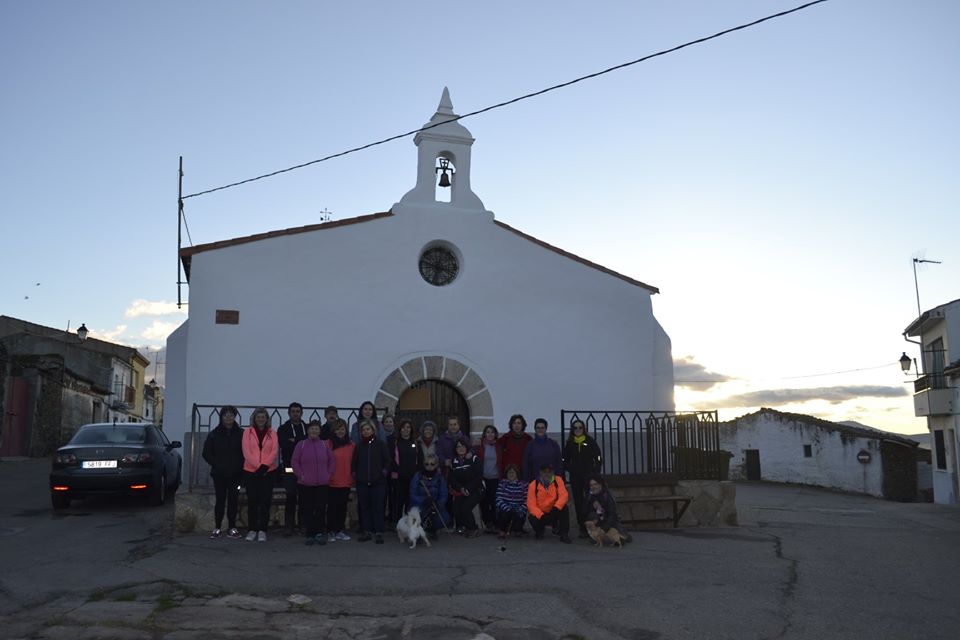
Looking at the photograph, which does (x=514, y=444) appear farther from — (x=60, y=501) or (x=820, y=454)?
(x=820, y=454)

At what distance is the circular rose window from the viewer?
13.7m

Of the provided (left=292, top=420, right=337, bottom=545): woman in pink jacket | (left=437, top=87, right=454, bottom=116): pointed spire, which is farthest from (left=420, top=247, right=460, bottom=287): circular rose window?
(left=292, top=420, right=337, bottom=545): woman in pink jacket

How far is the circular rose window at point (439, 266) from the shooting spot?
13688mm

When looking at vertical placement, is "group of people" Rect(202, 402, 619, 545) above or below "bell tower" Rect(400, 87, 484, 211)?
below

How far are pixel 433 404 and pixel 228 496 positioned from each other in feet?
14.8

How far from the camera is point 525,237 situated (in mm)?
14141

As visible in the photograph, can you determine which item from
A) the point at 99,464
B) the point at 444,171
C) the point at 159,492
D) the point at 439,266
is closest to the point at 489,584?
the point at 99,464

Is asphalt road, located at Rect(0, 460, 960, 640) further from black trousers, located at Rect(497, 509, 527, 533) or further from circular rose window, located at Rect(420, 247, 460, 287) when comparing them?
circular rose window, located at Rect(420, 247, 460, 287)

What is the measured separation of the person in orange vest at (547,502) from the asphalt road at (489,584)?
16.3 inches

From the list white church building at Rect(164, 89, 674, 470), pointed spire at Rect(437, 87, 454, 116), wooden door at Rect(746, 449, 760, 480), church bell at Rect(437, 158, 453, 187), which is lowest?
wooden door at Rect(746, 449, 760, 480)

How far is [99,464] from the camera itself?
36.0 ft

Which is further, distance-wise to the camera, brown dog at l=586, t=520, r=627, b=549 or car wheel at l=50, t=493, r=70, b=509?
car wheel at l=50, t=493, r=70, b=509

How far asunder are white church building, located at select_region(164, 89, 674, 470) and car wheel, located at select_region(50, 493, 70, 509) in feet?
5.36

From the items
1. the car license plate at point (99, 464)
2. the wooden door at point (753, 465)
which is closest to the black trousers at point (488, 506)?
the car license plate at point (99, 464)
